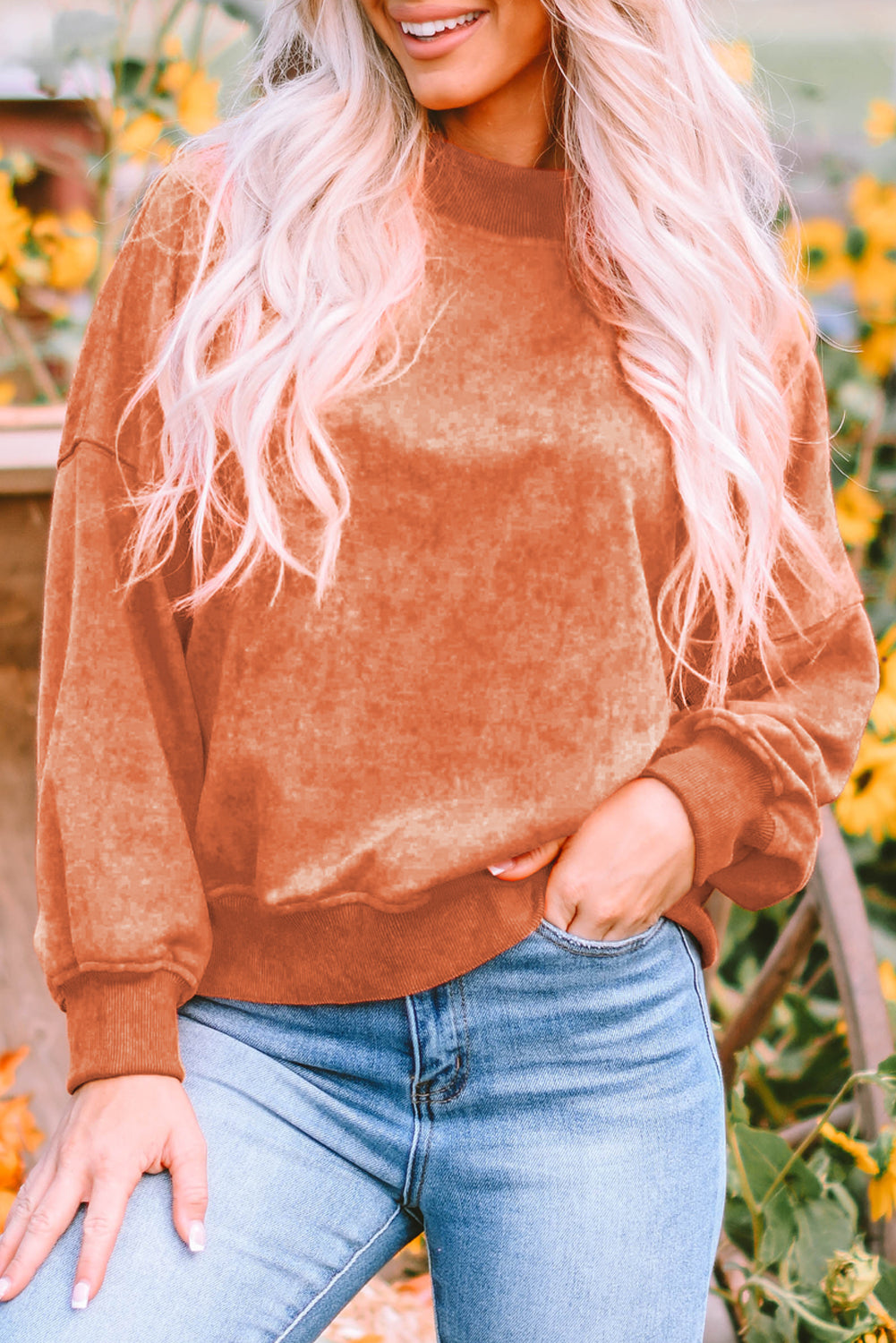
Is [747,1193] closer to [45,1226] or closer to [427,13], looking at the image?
[45,1226]

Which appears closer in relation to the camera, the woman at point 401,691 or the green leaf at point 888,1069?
the woman at point 401,691

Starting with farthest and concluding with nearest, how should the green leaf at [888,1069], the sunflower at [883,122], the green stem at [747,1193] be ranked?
the sunflower at [883,122]
the green stem at [747,1193]
the green leaf at [888,1069]

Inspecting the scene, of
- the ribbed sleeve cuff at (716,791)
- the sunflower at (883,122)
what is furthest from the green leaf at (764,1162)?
the sunflower at (883,122)

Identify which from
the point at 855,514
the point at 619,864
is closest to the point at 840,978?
the point at 619,864

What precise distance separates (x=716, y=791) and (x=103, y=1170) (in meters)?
0.63

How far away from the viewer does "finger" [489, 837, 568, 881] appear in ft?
3.74

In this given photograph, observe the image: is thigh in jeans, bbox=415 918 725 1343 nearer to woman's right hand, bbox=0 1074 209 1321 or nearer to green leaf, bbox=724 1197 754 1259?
woman's right hand, bbox=0 1074 209 1321

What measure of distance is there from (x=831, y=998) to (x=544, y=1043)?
4.49 ft

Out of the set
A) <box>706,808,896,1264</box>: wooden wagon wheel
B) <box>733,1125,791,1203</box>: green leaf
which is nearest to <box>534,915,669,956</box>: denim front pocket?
<box>733,1125,791,1203</box>: green leaf

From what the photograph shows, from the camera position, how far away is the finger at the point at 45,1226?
97 cm

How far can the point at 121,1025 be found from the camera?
105cm

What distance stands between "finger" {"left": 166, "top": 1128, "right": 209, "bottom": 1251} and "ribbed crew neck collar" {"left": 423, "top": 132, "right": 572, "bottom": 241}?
848mm

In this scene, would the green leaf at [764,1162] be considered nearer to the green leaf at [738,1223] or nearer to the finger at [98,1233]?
the green leaf at [738,1223]

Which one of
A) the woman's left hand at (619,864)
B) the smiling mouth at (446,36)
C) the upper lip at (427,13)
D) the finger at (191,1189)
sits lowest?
the finger at (191,1189)
